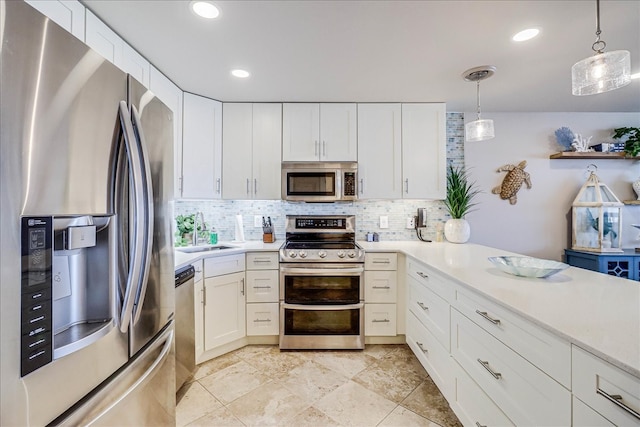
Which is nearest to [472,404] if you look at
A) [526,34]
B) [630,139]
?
[526,34]

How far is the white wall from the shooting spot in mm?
3084

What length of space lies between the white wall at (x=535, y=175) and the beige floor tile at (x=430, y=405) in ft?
6.22

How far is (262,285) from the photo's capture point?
2.50 meters

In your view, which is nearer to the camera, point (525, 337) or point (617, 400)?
point (617, 400)

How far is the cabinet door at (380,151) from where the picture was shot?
2795 mm

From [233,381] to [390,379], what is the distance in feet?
3.94

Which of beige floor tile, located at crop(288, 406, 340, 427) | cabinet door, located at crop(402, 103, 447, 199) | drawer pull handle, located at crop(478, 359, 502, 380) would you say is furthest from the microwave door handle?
cabinet door, located at crop(402, 103, 447, 199)

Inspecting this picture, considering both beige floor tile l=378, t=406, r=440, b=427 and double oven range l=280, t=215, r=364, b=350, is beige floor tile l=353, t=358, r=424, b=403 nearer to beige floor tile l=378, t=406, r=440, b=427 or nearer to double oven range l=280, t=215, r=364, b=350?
→ beige floor tile l=378, t=406, r=440, b=427

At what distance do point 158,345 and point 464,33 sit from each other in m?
2.36

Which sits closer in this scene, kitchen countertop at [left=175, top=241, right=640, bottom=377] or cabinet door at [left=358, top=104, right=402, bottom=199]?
kitchen countertop at [left=175, top=241, right=640, bottom=377]

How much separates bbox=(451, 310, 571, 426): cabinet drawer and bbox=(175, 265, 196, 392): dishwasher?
5.78 feet

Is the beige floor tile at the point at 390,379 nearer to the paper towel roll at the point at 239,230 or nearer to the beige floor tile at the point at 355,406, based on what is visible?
the beige floor tile at the point at 355,406

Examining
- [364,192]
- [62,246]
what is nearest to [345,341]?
[364,192]

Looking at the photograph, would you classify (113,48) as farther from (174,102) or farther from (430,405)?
(430,405)
